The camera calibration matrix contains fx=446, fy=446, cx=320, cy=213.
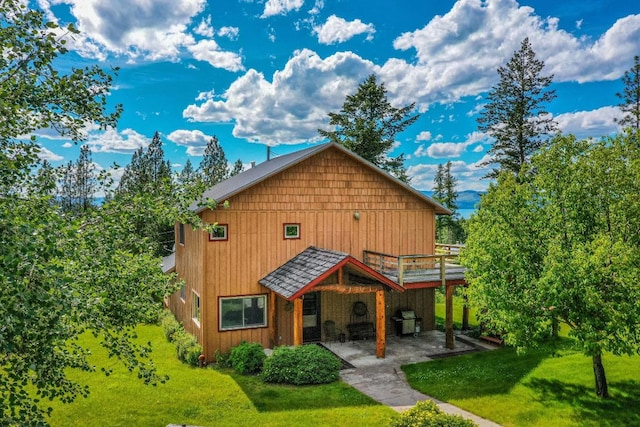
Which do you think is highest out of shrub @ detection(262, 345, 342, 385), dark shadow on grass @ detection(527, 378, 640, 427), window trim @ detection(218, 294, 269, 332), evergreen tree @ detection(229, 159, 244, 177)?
evergreen tree @ detection(229, 159, 244, 177)

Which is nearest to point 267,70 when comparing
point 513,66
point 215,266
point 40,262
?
point 215,266

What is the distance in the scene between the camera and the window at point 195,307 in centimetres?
1640

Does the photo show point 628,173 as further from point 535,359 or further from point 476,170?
point 476,170

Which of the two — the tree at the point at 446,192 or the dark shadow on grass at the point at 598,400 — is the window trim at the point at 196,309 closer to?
the dark shadow on grass at the point at 598,400

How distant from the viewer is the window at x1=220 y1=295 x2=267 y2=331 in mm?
15570

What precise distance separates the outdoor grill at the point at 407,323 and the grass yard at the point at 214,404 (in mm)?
5773

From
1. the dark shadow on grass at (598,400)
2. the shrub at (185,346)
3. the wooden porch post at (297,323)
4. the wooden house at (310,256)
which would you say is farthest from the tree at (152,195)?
the dark shadow on grass at (598,400)

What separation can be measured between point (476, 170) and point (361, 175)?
60.7 ft

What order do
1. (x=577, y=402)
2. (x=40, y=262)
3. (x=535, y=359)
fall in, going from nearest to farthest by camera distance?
1. (x=40, y=262)
2. (x=577, y=402)
3. (x=535, y=359)

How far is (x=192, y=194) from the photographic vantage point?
7016 mm

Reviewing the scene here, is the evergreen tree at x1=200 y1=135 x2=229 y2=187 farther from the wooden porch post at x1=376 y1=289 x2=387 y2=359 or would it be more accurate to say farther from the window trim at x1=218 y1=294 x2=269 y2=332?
the wooden porch post at x1=376 y1=289 x2=387 y2=359

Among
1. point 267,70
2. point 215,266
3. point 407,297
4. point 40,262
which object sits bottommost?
point 407,297

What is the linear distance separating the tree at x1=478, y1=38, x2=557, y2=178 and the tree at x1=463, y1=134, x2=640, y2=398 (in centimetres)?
2067

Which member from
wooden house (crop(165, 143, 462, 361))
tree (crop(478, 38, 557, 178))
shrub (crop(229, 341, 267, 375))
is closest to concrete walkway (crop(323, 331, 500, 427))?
wooden house (crop(165, 143, 462, 361))
